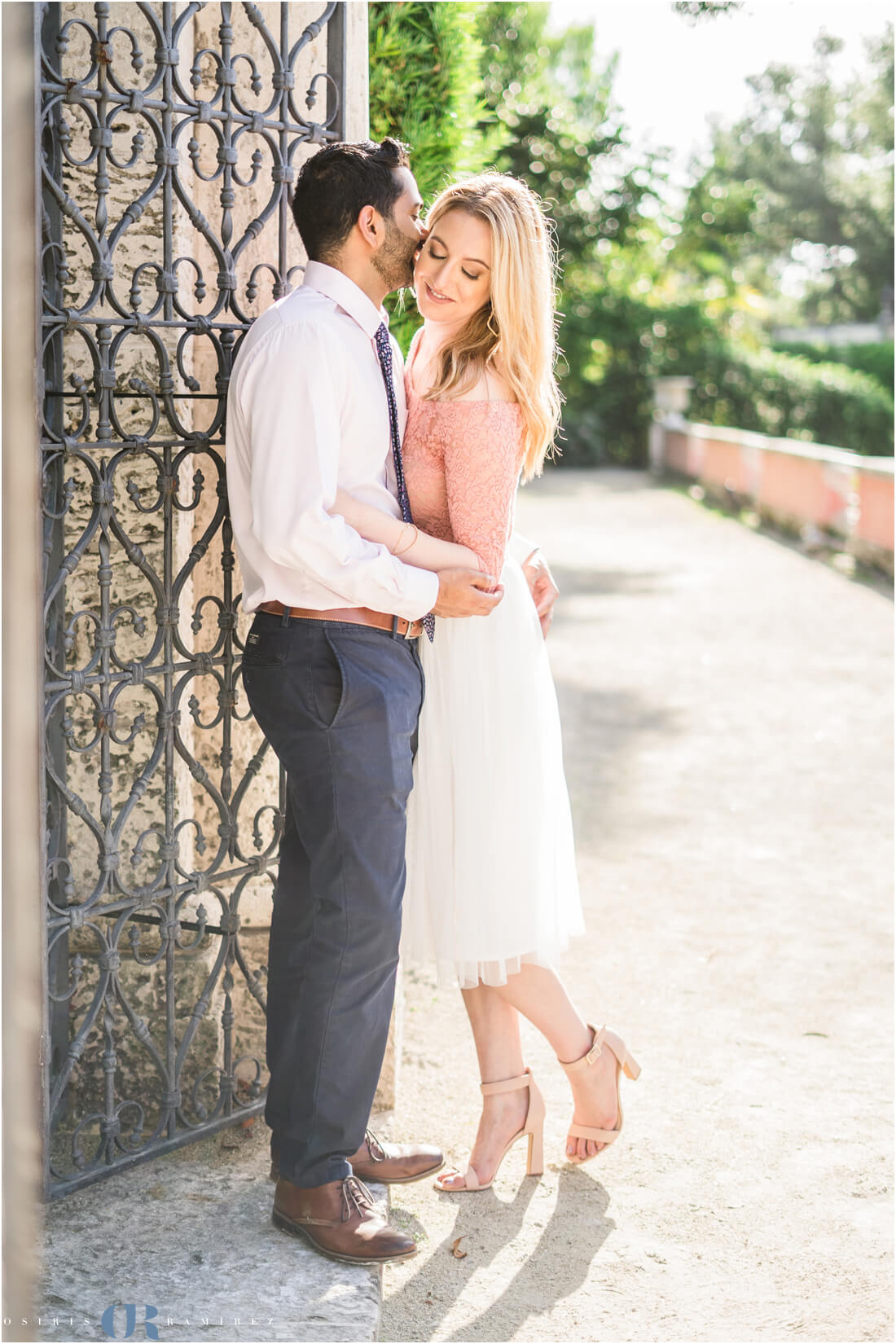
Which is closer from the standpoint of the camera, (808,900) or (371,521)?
(371,521)

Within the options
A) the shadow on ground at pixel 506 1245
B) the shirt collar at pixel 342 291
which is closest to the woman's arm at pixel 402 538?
the shirt collar at pixel 342 291

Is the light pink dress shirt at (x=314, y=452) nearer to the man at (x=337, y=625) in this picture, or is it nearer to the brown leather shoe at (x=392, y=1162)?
the man at (x=337, y=625)

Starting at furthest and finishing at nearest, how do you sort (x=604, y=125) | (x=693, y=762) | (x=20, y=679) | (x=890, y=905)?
(x=604, y=125) → (x=693, y=762) → (x=890, y=905) → (x=20, y=679)

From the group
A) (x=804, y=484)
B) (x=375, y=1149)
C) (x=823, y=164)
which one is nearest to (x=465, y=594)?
(x=375, y=1149)

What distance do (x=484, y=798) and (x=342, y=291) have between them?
1164 mm

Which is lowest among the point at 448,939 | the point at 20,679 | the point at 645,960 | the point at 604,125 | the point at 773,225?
the point at 645,960

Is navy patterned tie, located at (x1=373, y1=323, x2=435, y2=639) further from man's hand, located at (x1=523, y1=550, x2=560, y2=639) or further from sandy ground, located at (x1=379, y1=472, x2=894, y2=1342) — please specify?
sandy ground, located at (x1=379, y1=472, x2=894, y2=1342)

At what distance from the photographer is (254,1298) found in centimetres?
278

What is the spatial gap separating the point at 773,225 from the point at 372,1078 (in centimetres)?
5023

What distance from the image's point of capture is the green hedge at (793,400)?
25609mm

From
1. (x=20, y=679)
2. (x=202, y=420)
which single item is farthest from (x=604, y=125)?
(x=20, y=679)

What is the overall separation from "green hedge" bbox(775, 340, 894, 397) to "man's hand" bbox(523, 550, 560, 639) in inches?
1229

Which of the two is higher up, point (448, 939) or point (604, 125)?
point (604, 125)

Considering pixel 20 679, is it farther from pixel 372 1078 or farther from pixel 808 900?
pixel 808 900
